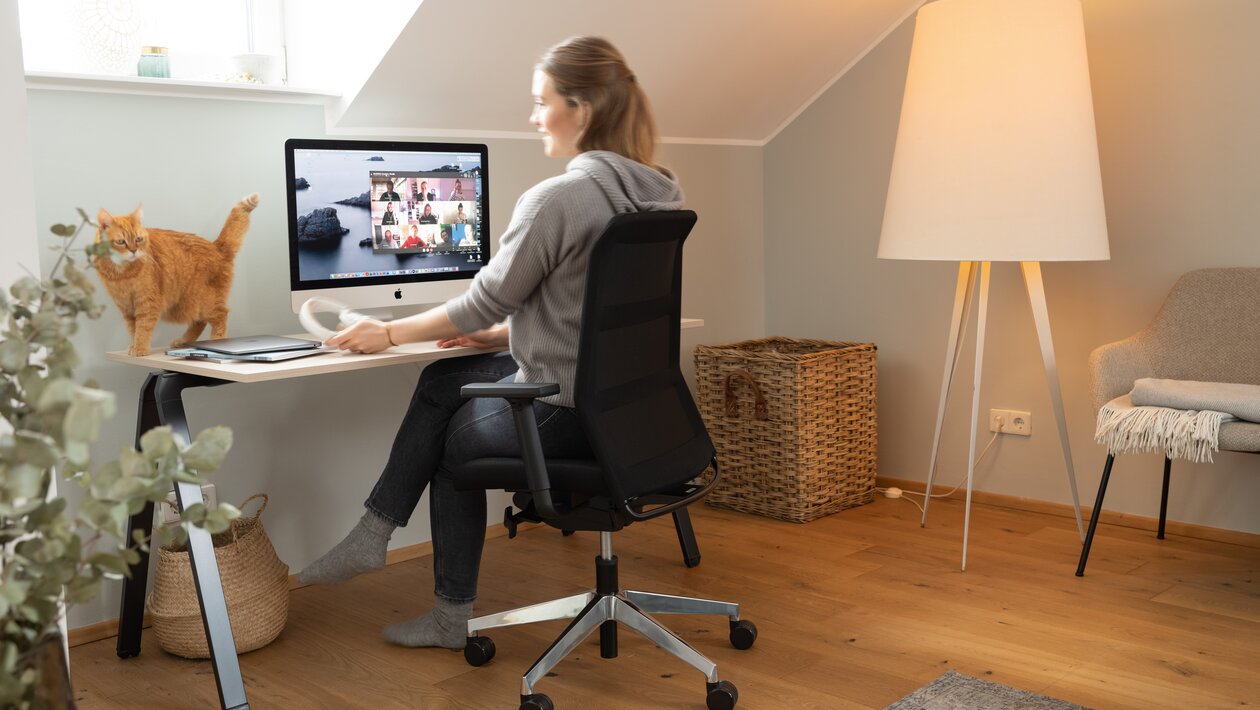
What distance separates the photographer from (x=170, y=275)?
95.3 inches

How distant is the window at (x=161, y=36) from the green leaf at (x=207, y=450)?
208 centimetres

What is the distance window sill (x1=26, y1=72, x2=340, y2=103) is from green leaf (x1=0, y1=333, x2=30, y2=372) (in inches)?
78.4

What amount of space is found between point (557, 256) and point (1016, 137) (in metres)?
1.37

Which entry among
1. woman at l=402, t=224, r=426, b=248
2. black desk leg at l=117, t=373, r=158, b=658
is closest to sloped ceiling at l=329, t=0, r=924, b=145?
woman at l=402, t=224, r=426, b=248

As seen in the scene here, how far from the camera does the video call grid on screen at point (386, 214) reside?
8.27ft

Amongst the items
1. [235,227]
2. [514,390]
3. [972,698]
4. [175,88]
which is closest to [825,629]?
[972,698]

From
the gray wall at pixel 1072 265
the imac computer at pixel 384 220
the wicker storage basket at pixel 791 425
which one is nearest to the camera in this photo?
the imac computer at pixel 384 220

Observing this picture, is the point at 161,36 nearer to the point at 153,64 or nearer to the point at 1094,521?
the point at 153,64

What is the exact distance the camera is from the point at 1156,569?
291cm

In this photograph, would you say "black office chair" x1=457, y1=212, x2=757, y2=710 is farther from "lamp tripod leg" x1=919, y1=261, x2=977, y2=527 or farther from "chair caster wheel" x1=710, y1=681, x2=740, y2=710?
"lamp tripod leg" x1=919, y1=261, x2=977, y2=527

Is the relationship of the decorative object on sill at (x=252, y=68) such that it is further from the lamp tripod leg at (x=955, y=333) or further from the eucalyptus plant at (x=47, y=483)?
the eucalyptus plant at (x=47, y=483)

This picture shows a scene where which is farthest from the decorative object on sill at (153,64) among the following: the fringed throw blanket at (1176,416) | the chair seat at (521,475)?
the fringed throw blanket at (1176,416)

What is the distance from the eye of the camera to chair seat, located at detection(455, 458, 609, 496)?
201 centimetres

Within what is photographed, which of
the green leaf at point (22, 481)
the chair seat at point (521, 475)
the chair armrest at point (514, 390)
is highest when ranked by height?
the green leaf at point (22, 481)
